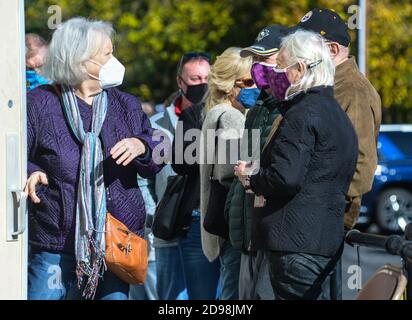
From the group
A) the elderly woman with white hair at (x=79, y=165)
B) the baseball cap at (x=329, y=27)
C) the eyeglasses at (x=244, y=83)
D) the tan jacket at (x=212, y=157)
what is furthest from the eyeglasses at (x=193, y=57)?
the elderly woman with white hair at (x=79, y=165)

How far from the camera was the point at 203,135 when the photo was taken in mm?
5855

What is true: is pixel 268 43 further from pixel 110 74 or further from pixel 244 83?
pixel 110 74

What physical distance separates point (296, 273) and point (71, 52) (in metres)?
1.47

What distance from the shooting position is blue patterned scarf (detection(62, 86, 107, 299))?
482 cm

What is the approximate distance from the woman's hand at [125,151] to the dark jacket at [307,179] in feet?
1.92

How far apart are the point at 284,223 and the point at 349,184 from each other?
1.38 feet

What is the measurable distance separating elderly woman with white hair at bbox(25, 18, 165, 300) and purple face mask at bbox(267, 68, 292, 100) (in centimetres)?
64

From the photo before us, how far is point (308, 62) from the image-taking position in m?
4.77

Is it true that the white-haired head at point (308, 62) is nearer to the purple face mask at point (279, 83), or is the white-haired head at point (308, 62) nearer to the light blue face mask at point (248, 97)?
the purple face mask at point (279, 83)

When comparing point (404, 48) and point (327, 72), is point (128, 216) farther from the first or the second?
point (404, 48)

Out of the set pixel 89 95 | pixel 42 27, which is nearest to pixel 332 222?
pixel 89 95

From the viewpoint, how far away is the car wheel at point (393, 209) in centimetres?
1677

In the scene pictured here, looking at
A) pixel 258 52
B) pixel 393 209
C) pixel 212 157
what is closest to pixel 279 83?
pixel 258 52

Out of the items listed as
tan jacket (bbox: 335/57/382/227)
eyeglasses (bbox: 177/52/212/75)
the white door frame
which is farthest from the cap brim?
eyeglasses (bbox: 177/52/212/75)
